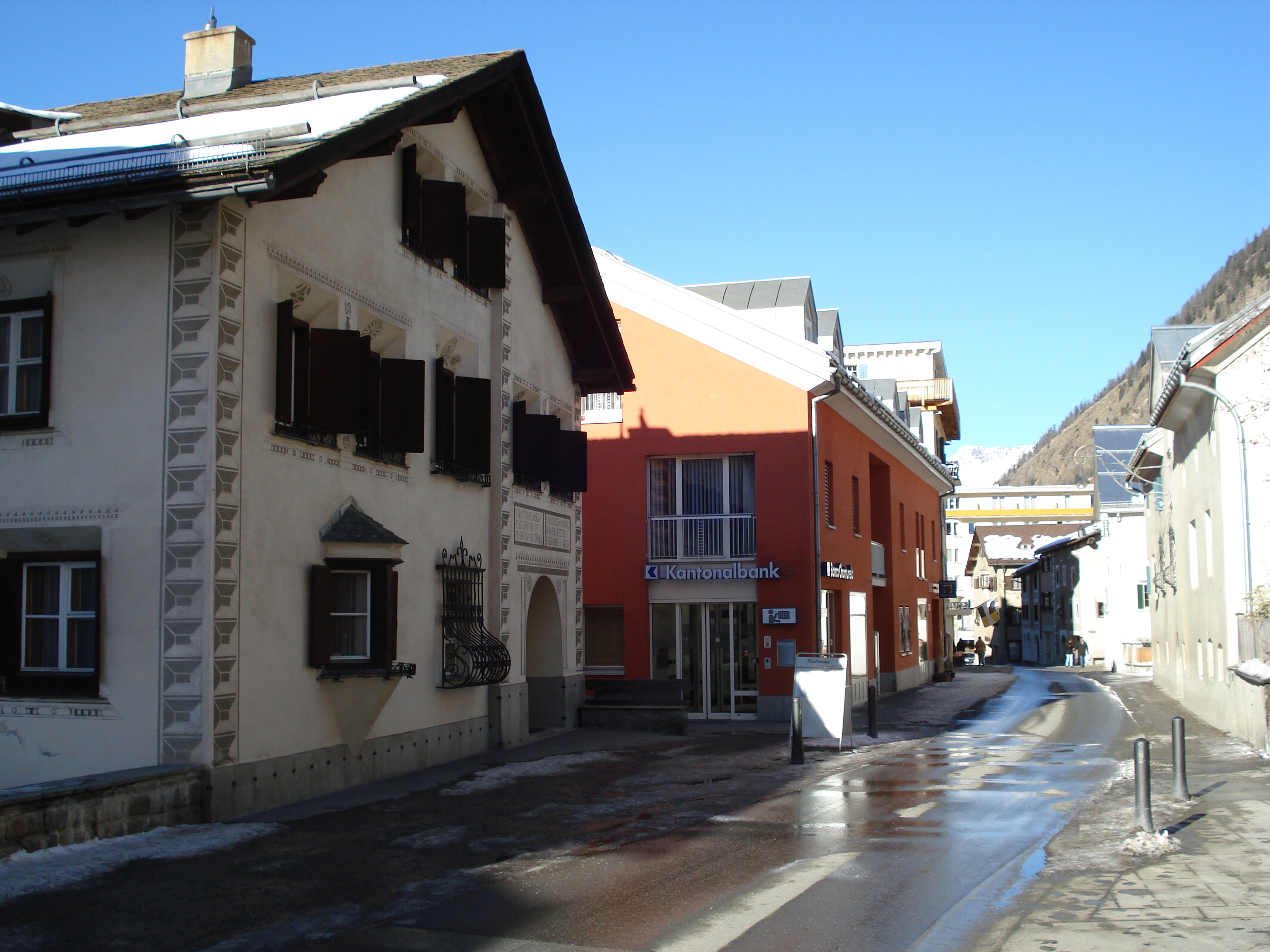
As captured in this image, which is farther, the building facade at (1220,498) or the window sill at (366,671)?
the building facade at (1220,498)

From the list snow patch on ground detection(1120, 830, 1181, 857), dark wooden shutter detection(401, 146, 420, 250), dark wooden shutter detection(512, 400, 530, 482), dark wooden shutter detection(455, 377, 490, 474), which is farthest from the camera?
dark wooden shutter detection(512, 400, 530, 482)

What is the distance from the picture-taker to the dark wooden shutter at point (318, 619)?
13.0 meters

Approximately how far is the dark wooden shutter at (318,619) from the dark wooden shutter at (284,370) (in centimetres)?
169

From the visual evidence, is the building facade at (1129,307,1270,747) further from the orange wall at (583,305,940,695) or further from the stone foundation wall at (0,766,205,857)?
the stone foundation wall at (0,766,205,857)

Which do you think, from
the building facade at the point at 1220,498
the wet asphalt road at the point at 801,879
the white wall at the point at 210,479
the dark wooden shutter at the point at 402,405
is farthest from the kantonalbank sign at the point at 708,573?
the dark wooden shutter at the point at 402,405

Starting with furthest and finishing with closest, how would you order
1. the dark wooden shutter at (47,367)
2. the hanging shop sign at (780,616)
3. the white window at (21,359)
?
the hanging shop sign at (780,616), the white window at (21,359), the dark wooden shutter at (47,367)

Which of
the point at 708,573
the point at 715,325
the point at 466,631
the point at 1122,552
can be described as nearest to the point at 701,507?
the point at 708,573

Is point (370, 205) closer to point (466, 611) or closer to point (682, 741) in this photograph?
point (466, 611)

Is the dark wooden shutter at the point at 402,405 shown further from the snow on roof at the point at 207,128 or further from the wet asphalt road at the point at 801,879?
the wet asphalt road at the point at 801,879

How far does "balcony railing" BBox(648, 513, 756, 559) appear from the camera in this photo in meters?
25.9

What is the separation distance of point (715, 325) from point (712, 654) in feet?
23.4

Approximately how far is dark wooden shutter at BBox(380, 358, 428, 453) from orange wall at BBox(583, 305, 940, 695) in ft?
36.0

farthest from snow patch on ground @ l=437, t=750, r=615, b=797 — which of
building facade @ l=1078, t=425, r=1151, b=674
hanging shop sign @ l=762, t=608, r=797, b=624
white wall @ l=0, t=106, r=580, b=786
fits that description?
building facade @ l=1078, t=425, r=1151, b=674

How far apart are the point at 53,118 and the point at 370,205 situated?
5503 mm
